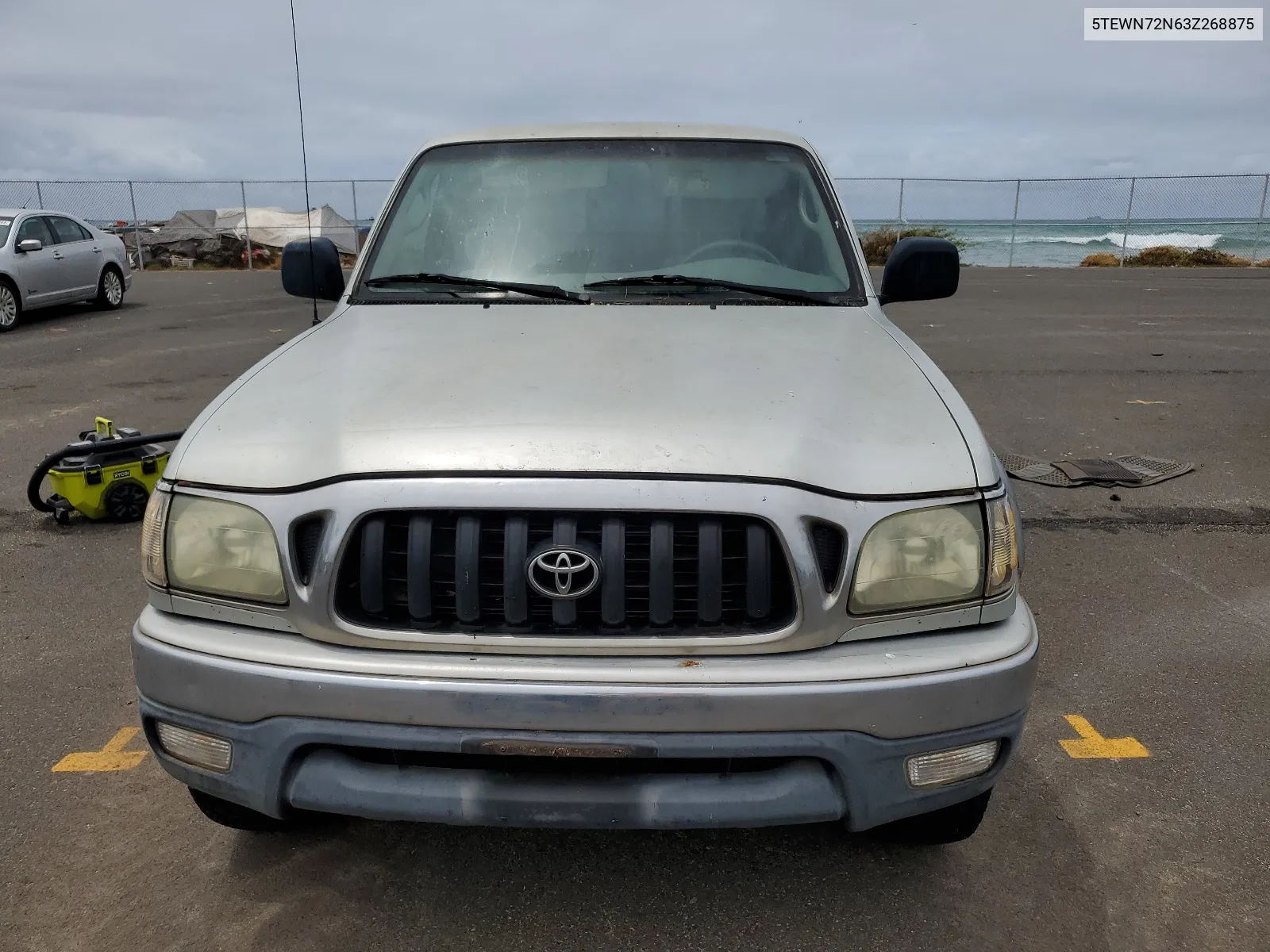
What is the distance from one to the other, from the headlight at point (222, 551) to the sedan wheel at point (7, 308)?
40.7 ft

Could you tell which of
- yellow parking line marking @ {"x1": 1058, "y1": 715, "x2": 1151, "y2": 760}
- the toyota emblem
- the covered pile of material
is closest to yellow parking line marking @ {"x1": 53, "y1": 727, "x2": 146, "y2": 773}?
the toyota emblem

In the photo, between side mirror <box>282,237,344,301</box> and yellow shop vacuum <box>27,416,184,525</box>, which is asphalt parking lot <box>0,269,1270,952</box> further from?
side mirror <box>282,237,344,301</box>

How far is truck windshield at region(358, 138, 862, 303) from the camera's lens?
3254mm

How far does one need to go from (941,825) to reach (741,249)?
1952 millimetres

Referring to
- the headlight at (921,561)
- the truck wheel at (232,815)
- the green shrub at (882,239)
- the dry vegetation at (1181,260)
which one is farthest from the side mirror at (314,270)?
the dry vegetation at (1181,260)

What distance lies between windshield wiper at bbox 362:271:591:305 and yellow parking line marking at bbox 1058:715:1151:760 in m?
2.10

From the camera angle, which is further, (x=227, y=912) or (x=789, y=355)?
(x=789, y=355)

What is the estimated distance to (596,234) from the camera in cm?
336

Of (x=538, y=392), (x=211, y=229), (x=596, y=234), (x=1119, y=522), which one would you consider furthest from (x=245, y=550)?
(x=211, y=229)

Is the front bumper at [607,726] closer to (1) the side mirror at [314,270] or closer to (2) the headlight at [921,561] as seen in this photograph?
(2) the headlight at [921,561]

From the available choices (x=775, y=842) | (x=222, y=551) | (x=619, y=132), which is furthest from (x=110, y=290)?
(x=775, y=842)

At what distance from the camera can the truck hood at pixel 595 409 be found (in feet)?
6.54

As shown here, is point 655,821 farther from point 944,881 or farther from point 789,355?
point 789,355

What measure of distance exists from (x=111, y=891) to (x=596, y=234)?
7.87 ft
